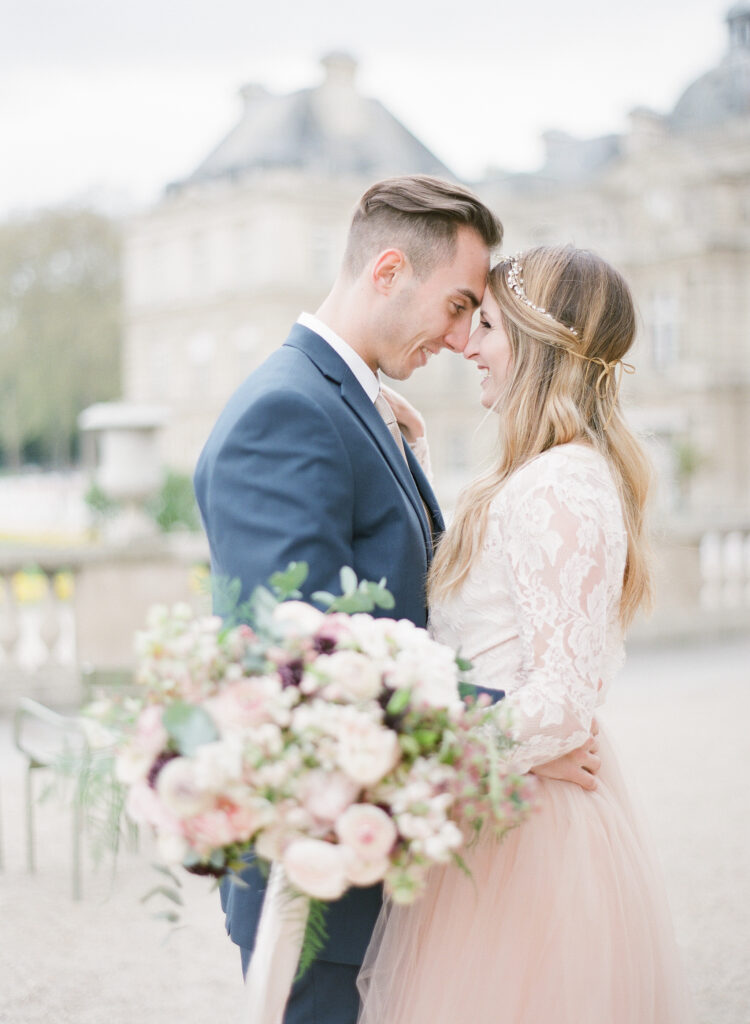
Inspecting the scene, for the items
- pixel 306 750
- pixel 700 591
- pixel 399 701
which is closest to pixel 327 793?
pixel 306 750

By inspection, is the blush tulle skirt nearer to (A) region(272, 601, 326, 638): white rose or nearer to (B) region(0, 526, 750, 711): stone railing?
→ (A) region(272, 601, 326, 638): white rose

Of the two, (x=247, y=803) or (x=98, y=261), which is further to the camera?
(x=98, y=261)

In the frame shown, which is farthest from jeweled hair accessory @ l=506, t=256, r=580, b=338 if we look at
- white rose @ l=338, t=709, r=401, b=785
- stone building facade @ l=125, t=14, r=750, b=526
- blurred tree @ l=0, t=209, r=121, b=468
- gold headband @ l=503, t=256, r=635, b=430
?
blurred tree @ l=0, t=209, r=121, b=468

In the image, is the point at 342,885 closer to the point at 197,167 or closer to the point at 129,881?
the point at 129,881

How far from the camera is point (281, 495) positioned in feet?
7.68

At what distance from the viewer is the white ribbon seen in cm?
211

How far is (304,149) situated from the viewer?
39812mm

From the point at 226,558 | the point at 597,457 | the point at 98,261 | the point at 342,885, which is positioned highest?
Answer: the point at 597,457

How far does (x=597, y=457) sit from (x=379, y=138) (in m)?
40.7

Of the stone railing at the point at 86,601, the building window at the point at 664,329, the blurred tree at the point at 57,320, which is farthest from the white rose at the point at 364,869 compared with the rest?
the blurred tree at the point at 57,320

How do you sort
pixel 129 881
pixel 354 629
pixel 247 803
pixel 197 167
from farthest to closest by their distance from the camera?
pixel 197 167
pixel 129 881
pixel 354 629
pixel 247 803

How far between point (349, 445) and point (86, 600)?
627 cm

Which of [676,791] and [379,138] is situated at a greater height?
[379,138]

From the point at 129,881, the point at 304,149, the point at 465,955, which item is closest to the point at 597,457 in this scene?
the point at 465,955
